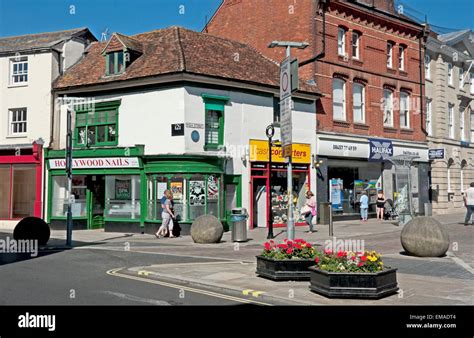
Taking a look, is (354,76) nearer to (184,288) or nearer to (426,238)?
(426,238)

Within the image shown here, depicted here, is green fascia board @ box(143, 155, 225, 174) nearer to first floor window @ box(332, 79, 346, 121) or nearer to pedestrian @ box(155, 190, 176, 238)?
pedestrian @ box(155, 190, 176, 238)

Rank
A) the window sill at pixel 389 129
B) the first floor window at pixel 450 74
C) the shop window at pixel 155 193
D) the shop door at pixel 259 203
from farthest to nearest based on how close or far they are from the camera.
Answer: the first floor window at pixel 450 74 < the window sill at pixel 389 129 < the shop door at pixel 259 203 < the shop window at pixel 155 193

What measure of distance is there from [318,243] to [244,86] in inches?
339

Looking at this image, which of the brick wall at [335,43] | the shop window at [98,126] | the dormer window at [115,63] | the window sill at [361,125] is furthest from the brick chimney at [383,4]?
the shop window at [98,126]

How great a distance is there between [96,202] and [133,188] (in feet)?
10.00

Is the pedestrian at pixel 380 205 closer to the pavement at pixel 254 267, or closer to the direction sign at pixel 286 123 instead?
the pavement at pixel 254 267

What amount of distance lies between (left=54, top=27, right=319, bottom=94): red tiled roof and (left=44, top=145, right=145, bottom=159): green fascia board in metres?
3.01

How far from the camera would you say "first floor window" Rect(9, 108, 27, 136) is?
24.2 metres

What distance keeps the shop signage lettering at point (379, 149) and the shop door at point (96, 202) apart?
14.9 meters

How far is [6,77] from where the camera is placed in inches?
967

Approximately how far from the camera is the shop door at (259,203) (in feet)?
76.5
